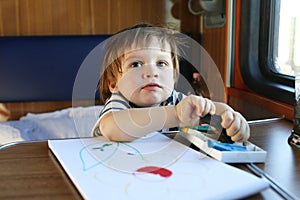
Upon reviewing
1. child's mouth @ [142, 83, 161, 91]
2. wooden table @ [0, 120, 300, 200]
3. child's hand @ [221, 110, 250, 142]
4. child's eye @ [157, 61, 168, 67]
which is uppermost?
child's eye @ [157, 61, 168, 67]

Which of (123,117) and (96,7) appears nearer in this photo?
(123,117)

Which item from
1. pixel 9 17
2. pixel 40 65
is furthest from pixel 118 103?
pixel 9 17

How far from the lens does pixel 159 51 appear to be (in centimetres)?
73

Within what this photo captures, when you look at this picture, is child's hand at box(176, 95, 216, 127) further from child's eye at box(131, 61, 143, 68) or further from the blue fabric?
the blue fabric

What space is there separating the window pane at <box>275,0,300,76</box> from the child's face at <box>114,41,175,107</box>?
534 millimetres

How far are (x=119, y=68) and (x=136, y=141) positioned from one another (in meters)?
0.18

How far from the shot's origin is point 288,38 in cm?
115

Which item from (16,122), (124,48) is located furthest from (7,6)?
(124,48)

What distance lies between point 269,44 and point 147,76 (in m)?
0.69

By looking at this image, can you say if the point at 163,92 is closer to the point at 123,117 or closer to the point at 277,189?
the point at 123,117

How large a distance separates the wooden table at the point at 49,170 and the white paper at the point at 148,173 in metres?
0.01

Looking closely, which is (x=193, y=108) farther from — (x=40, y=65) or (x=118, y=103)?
(x=40, y=65)

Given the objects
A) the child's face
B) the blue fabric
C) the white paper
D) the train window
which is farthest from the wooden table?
the blue fabric

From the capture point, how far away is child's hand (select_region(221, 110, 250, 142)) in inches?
24.5
